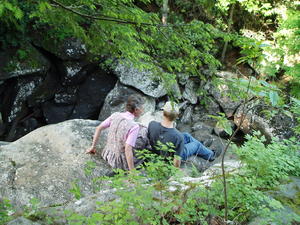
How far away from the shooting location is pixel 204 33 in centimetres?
260

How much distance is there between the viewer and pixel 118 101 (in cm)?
945

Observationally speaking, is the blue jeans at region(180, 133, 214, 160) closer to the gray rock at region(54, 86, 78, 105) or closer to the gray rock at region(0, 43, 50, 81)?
the gray rock at region(0, 43, 50, 81)

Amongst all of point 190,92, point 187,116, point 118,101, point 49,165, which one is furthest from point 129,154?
point 190,92

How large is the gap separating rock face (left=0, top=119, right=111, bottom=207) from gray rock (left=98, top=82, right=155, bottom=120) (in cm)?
493

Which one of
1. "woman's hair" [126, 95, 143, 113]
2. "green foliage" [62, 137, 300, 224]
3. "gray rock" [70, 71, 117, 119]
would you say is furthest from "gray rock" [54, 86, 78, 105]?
"green foliage" [62, 137, 300, 224]

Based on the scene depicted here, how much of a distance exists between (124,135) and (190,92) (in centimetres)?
767

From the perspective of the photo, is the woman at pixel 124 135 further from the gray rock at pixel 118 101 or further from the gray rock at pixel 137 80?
the gray rock at pixel 137 80

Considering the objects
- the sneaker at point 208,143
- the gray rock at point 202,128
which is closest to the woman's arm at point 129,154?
the sneaker at point 208,143

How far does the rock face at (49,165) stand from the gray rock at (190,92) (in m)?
6.66

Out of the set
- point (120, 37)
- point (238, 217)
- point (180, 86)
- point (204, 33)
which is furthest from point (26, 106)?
point (238, 217)

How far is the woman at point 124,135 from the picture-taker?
3281 millimetres

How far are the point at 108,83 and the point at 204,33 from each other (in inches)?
302

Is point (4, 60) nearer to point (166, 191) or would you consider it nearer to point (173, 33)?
point (173, 33)

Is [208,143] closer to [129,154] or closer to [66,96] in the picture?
[129,154]
